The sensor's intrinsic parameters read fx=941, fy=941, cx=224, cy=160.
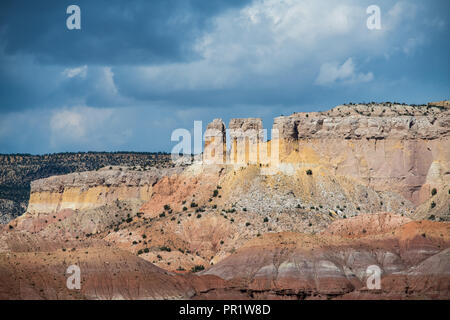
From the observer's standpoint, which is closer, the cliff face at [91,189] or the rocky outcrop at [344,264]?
the rocky outcrop at [344,264]

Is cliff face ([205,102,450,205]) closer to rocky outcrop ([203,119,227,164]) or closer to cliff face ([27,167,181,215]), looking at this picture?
rocky outcrop ([203,119,227,164])

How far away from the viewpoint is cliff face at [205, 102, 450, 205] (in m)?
139

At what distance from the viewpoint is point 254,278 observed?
4375 inches

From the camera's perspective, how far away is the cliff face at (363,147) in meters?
139

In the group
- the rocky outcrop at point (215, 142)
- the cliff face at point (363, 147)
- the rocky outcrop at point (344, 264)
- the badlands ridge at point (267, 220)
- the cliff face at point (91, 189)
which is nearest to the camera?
the rocky outcrop at point (344, 264)

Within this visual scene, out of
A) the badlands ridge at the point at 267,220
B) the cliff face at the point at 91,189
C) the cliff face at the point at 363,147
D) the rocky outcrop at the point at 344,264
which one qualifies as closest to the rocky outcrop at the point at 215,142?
the badlands ridge at the point at 267,220

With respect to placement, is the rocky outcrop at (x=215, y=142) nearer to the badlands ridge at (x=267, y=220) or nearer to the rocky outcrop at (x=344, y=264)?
the badlands ridge at (x=267, y=220)

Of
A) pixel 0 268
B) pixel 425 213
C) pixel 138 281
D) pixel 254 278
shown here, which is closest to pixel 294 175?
pixel 425 213

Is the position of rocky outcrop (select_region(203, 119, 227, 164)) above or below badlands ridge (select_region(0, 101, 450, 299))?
above

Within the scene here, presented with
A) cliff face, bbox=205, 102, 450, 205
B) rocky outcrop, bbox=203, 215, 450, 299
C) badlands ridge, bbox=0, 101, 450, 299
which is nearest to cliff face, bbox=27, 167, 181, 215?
badlands ridge, bbox=0, 101, 450, 299

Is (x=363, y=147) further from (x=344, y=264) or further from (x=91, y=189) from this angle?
(x=91, y=189)

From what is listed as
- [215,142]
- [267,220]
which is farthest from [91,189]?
[267,220]

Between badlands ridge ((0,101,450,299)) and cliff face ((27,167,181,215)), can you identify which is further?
cliff face ((27,167,181,215))

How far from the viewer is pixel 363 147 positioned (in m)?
141
